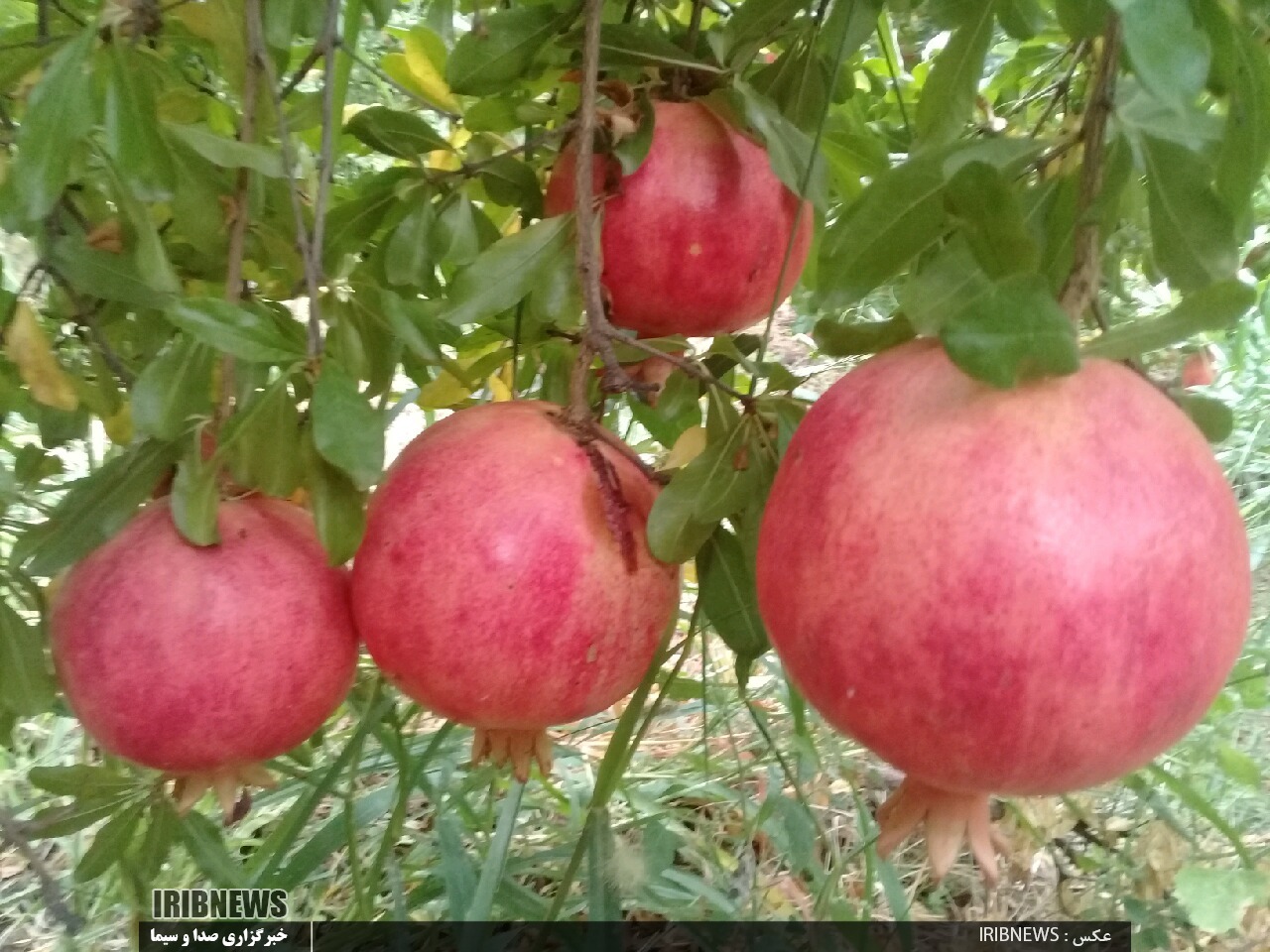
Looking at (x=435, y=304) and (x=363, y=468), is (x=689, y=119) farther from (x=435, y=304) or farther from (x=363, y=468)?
(x=363, y=468)

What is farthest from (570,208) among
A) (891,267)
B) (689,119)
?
(891,267)

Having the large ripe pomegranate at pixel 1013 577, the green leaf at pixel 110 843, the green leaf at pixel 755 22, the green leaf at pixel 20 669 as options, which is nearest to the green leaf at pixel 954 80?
the green leaf at pixel 755 22

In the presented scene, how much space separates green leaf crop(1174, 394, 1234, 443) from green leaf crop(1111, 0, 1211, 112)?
179 millimetres

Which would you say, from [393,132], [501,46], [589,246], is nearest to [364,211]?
[393,132]

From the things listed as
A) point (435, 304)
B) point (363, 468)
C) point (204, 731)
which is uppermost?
point (435, 304)

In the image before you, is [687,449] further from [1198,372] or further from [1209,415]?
[1198,372]

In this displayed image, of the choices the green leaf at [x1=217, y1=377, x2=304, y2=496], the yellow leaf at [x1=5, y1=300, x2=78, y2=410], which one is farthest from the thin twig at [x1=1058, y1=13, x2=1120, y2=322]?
the yellow leaf at [x1=5, y1=300, x2=78, y2=410]

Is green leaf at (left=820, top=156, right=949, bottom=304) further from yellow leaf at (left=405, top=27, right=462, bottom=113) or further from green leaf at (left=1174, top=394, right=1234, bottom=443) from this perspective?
yellow leaf at (left=405, top=27, right=462, bottom=113)

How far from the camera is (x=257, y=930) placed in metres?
1.02

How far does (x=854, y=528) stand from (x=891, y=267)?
18cm

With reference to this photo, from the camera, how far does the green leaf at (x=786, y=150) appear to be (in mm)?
629

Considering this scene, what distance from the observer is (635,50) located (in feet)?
2.26

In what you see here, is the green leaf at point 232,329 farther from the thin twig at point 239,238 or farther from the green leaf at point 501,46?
the green leaf at point 501,46

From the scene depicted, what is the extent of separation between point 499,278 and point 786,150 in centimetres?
21
